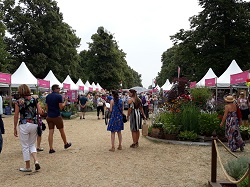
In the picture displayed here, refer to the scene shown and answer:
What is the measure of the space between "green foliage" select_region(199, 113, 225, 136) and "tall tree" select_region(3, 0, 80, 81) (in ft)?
112

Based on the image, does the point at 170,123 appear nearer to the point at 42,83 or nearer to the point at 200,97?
the point at 200,97

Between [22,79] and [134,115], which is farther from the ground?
[22,79]

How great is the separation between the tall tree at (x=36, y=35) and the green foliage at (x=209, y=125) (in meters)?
34.1

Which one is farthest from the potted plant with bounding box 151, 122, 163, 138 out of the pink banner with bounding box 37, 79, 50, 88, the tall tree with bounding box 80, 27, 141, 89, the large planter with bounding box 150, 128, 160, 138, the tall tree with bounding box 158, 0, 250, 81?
the tall tree with bounding box 80, 27, 141, 89

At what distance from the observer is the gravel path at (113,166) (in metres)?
5.88

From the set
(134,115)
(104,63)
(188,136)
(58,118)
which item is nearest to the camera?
(58,118)

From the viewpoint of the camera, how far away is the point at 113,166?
23.2ft

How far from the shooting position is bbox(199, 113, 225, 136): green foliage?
10492 millimetres

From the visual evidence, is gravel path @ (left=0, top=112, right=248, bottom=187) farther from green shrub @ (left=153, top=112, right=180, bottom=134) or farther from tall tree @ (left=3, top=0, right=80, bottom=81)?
tall tree @ (left=3, top=0, right=80, bottom=81)

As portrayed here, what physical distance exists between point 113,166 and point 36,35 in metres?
38.9

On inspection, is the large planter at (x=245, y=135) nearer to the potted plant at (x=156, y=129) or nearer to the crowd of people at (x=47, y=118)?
the potted plant at (x=156, y=129)

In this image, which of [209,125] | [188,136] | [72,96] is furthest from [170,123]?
[72,96]

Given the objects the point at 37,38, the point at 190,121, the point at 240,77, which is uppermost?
the point at 37,38

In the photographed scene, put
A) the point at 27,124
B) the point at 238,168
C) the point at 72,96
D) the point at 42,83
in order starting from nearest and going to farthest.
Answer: the point at 238,168 → the point at 27,124 → the point at 42,83 → the point at 72,96
